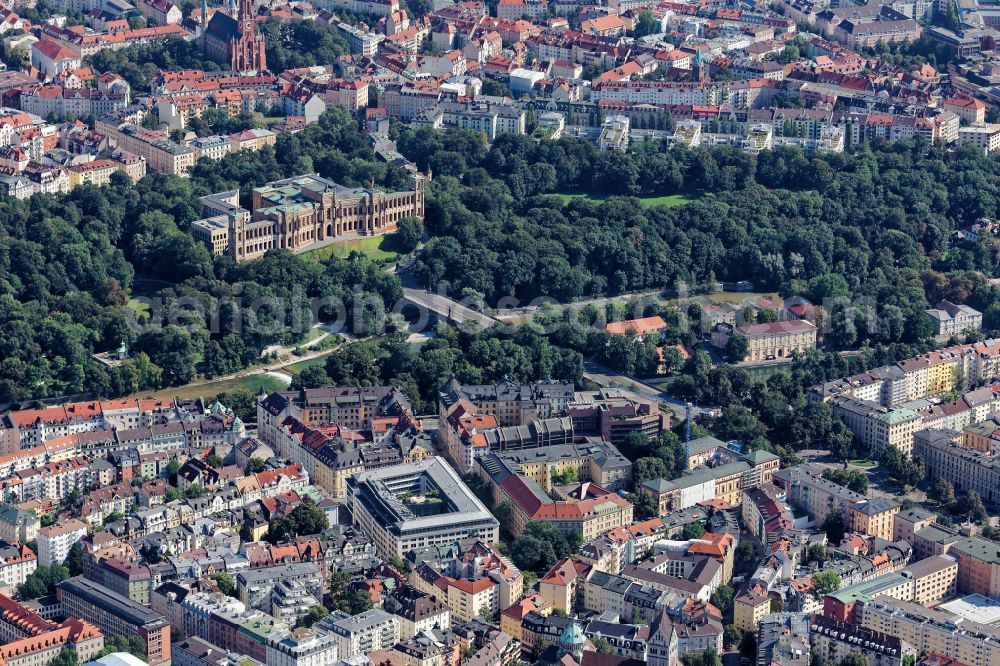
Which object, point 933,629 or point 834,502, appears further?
point 834,502

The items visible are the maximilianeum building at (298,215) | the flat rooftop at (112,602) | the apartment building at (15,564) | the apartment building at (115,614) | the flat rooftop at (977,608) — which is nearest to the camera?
the apartment building at (115,614)

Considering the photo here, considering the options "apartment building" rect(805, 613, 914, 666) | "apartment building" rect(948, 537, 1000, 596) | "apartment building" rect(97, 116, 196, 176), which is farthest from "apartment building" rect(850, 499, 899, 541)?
"apartment building" rect(97, 116, 196, 176)

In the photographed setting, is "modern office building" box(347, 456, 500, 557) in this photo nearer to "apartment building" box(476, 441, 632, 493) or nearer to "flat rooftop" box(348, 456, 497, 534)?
"flat rooftop" box(348, 456, 497, 534)

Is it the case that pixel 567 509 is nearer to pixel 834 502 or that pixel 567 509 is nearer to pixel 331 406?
pixel 834 502

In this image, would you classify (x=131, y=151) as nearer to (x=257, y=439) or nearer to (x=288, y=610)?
(x=257, y=439)

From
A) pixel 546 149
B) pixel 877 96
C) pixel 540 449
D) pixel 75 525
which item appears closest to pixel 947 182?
pixel 877 96

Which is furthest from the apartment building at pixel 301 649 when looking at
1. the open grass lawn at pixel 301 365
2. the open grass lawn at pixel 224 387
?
the open grass lawn at pixel 301 365

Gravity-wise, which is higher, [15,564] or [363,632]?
[363,632]

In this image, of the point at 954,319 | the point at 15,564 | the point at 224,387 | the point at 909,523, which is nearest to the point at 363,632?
the point at 15,564

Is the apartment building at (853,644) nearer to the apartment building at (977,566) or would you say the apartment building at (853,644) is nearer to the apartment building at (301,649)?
the apartment building at (977,566)
